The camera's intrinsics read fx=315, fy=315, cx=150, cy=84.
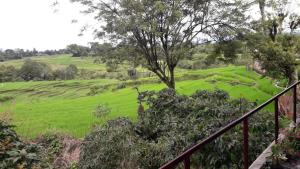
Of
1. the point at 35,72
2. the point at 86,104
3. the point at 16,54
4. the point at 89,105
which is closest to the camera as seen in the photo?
the point at 89,105

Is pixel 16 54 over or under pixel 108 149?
over

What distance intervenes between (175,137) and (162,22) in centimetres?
649

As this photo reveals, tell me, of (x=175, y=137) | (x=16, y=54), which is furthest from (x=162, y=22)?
(x=16, y=54)

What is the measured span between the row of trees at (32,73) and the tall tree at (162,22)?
3871cm

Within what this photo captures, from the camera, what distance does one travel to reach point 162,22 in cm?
1202

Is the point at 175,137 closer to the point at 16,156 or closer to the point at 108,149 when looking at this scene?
the point at 108,149

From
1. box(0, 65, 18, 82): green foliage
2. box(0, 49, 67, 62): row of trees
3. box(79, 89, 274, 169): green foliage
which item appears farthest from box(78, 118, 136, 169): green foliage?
box(0, 49, 67, 62): row of trees

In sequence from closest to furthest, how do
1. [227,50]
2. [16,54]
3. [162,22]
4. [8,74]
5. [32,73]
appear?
[162,22], [227,50], [8,74], [32,73], [16,54]

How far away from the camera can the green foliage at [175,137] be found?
5.95 metres

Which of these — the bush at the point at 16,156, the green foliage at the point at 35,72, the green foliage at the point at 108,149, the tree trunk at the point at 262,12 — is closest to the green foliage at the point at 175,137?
the green foliage at the point at 108,149

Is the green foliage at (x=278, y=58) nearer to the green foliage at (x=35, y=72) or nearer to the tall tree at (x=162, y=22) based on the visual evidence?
the tall tree at (x=162, y=22)

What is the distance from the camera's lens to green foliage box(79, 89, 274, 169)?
5.95 meters

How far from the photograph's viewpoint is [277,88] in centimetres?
1812

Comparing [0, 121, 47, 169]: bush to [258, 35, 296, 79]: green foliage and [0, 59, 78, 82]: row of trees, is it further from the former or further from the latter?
[0, 59, 78, 82]: row of trees
